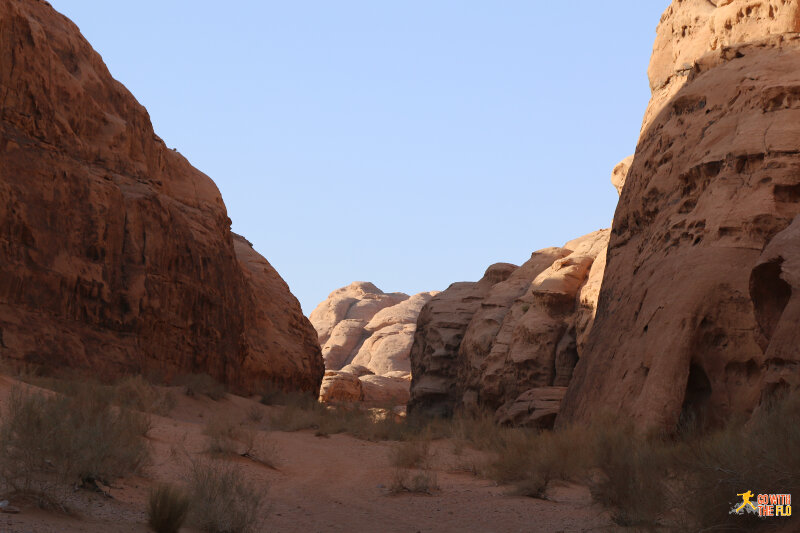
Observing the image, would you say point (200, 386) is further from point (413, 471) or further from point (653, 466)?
point (653, 466)

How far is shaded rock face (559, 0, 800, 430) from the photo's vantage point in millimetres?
11570

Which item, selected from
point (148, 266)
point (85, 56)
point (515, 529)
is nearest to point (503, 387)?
point (148, 266)

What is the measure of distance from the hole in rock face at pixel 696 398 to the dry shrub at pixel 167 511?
7.96 m

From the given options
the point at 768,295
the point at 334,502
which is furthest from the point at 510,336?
the point at 334,502

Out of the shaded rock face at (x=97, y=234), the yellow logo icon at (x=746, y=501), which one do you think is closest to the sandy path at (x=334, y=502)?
the yellow logo icon at (x=746, y=501)

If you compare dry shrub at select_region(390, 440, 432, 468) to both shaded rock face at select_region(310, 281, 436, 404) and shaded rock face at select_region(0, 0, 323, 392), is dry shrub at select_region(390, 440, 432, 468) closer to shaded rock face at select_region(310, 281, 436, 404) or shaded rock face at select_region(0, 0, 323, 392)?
shaded rock face at select_region(0, 0, 323, 392)

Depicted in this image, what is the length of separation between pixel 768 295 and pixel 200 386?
13281 mm

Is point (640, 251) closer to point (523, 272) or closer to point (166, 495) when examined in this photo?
point (166, 495)

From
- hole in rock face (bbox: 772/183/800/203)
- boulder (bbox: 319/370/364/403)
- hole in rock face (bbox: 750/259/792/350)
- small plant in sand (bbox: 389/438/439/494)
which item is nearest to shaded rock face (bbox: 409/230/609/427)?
small plant in sand (bbox: 389/438/439/494)

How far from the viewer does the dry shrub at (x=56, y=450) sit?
6.20m

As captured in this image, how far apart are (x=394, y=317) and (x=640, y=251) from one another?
55106 mm

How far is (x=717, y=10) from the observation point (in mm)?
17734

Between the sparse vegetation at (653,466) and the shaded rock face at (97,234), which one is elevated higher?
the shaded rock face at (97,234)

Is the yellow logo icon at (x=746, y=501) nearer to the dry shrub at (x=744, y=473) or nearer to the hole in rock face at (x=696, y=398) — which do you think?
the dry shrub at (x=744, y=473)
